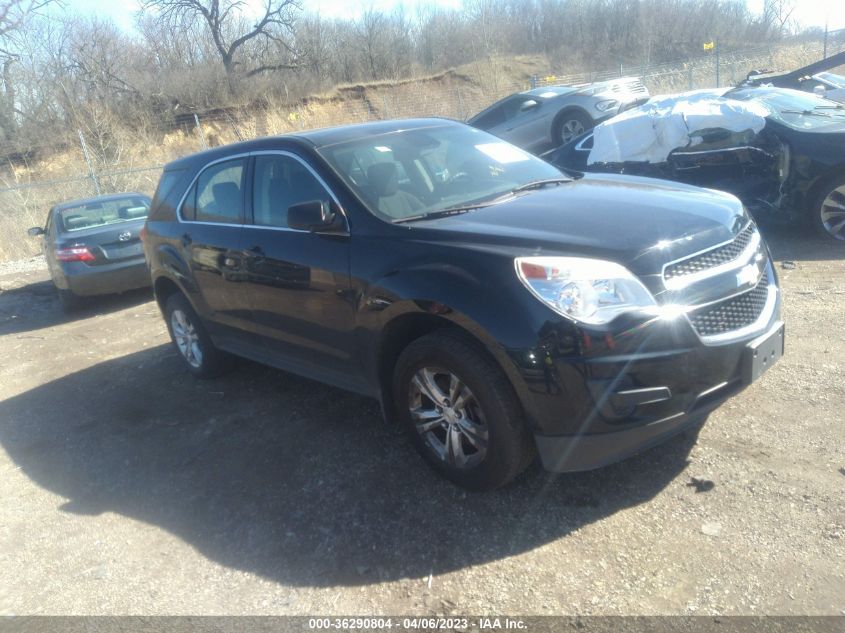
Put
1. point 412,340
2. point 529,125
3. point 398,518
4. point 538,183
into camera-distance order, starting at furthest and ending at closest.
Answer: point 529,125 < point 538,183 < point 412,340 < point 398,518

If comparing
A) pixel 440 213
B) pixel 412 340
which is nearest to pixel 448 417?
pixel 412 340

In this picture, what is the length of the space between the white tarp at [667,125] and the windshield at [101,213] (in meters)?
6.60

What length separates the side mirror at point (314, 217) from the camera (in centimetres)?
390

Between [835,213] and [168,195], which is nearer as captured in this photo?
[168,195]

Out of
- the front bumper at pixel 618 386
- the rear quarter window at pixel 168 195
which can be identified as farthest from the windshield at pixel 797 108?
the rear quarter window at pixel 168 195

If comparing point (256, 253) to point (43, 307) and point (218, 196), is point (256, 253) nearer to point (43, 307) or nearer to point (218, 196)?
point (218, 196)

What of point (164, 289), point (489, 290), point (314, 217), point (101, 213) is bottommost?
point (164, 289)

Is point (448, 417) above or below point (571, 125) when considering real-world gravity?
below

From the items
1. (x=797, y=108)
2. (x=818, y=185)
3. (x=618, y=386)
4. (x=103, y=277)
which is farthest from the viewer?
(x=103, y=277)

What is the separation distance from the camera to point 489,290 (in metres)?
3.20

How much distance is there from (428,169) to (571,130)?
931 centimetres

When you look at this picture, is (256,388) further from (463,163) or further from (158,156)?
(158,156)

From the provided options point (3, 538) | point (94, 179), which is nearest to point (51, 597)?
point (3, 538)

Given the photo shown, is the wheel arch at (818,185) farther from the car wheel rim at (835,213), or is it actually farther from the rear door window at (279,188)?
the rear door window at (279,188)
